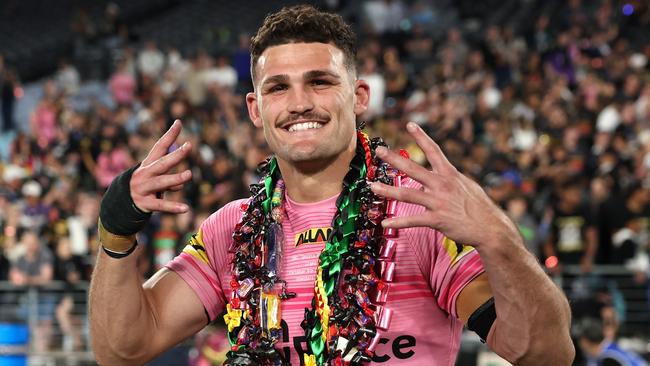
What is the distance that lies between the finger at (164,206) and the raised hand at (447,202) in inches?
24.1

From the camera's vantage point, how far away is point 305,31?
12.4 ft

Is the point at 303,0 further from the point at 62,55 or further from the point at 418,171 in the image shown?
the point at 418,171

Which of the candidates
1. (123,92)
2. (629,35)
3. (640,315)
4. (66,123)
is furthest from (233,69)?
(640,315)

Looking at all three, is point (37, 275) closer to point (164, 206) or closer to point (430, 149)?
point (164, 206)

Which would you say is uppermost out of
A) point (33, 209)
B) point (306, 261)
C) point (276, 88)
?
point (276, 88)

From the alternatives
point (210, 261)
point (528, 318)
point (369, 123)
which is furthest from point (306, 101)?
point (369, 123)

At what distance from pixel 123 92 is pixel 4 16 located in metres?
6.58

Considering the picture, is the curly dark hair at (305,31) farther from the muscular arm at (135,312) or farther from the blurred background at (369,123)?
the blurred background at (369,123)

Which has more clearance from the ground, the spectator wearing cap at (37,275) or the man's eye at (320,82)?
the man's eye at (320,82)

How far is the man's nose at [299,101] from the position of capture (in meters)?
3.65

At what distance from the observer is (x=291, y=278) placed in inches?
148

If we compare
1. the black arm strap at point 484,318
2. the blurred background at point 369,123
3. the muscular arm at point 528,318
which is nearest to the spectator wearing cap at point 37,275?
the blurred background at point 369,123

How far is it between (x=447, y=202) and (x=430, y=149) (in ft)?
0.52

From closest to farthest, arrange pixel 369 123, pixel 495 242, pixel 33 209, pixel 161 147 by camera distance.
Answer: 1. pixel 495 242
2. pixel 161 147
3. pixel 33 209
4. pixel 369 123
